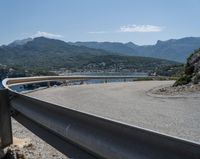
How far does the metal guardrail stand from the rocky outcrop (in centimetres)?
1615

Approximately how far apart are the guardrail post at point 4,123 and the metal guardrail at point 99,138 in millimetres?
601

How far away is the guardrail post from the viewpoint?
6399mm

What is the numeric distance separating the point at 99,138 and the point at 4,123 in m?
2.42

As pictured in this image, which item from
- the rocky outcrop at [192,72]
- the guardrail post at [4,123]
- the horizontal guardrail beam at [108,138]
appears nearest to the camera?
the horizontal guardrail beam at [108,138]

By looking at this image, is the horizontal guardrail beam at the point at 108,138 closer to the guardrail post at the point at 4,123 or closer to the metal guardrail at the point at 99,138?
the metal guardrail at the point at 99,138

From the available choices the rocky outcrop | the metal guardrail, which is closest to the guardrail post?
the metal guardrail

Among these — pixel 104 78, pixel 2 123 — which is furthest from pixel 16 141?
pixel 104 78

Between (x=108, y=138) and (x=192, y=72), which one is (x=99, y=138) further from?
(x=192, y=72)

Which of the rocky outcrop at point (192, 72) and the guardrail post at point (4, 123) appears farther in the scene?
the rocky outcrop at point (192, 72)

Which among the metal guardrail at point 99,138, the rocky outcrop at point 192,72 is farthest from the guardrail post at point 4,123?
the rocky outcrop at point 192,72

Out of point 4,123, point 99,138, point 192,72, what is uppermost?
point 99,138

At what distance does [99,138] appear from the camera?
464 centimetres

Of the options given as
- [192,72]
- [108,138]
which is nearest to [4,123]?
[108,138]

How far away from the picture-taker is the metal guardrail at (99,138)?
133 inches
